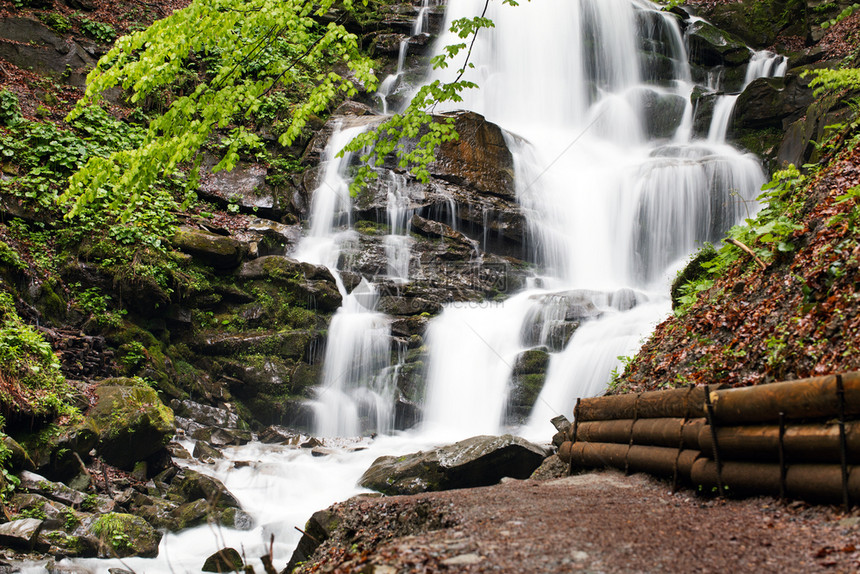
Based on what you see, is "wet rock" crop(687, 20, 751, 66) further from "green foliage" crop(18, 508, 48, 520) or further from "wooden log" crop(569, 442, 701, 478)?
"green foliage" crop(18, 508, 48, 520)

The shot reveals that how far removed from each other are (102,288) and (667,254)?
13.4 m

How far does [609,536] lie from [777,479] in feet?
3.58

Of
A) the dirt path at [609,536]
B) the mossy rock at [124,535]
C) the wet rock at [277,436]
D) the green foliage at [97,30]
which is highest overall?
the green foliage at [97,30]

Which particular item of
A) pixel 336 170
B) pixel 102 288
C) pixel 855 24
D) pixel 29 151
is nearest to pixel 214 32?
pixel 102 288

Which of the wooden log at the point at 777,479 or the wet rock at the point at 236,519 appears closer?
the wooden log at the point at 777,479

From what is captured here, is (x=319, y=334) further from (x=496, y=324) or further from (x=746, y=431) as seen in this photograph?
(x=746, y=431)

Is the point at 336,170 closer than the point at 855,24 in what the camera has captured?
Yes

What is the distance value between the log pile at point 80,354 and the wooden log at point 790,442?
351 inches

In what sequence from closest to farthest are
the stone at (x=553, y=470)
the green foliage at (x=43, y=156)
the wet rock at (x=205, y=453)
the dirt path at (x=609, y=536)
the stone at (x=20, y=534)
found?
the dirt path at (x=609, y=536)
the stone at (x=20, y=534)
the stone at (x=553, y=470)
the wet rock at (x=205, y=453)
the green foliage at (x=43, y=156)

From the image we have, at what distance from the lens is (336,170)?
1619 centimetres

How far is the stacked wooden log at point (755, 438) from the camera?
2.83 meters

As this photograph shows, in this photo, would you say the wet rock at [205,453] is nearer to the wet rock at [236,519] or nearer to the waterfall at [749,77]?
the wet rock at [236,519]

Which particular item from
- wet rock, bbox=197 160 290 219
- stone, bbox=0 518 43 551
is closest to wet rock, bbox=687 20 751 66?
wet rock, bbox=197 160 290 219

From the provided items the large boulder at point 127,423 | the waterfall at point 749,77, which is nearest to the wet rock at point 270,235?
the large boulder at point 127,423
